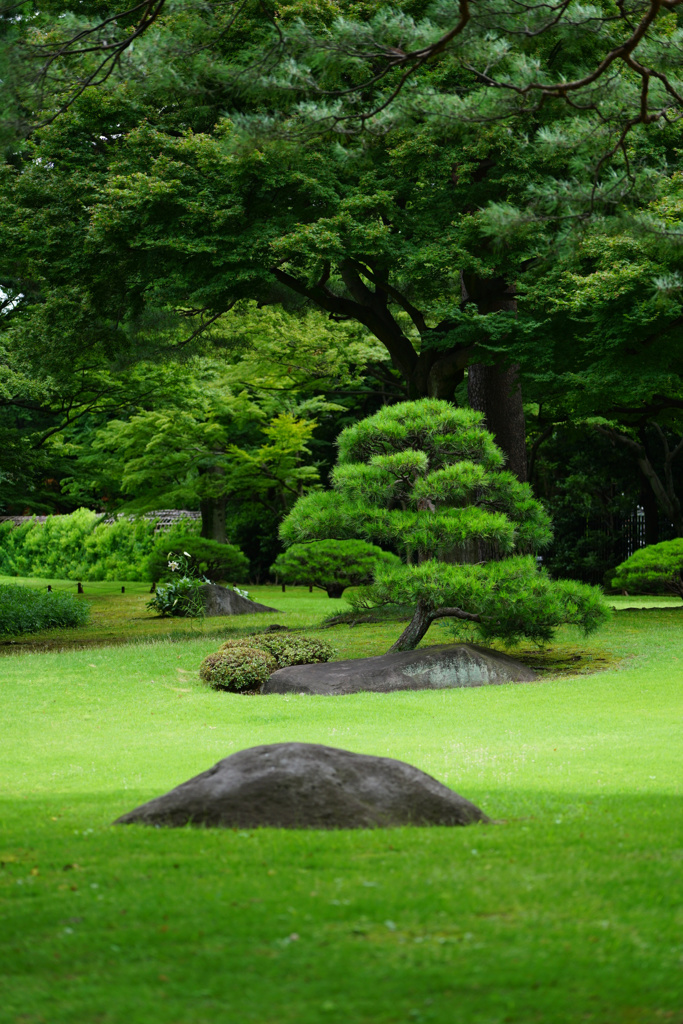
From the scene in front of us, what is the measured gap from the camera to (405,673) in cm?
1060

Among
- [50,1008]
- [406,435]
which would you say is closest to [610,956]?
[50,1008]

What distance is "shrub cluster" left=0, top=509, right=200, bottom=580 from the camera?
26.6 metres

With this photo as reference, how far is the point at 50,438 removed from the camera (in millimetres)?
23688

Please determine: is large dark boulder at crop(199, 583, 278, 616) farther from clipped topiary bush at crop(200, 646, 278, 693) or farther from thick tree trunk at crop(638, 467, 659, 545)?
thick tree trunk at crop(638, 467, 659, 545)

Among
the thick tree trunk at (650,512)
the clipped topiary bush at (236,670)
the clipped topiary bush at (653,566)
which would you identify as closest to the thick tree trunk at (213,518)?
the thick tree trunk at (650,512)

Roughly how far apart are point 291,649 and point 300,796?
7.19m

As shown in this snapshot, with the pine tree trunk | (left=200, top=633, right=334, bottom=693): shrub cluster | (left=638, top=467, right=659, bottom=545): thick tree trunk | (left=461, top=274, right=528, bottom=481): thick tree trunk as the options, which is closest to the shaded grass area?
(left=200, top=633, right=334, bottom=693): shrub cluster

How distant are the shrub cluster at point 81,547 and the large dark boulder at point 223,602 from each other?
742 cm

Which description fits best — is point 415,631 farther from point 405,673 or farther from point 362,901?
point 362,901

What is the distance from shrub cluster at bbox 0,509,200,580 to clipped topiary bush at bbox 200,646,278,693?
47.7 feet

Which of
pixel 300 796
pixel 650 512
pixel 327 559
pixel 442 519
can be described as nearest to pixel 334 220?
pixel 442 519

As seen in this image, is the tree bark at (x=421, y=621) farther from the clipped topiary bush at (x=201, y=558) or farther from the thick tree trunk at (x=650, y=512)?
the thick tree trunk at (x=650, y=512)

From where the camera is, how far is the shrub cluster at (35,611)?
55.7ft

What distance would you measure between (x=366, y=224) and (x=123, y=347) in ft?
16.1
